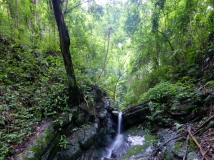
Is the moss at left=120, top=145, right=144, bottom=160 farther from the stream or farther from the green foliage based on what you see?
the green foliage

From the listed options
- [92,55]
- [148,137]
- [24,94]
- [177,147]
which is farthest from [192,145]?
[92,55]

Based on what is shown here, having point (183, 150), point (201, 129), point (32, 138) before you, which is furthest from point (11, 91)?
point (201, 129)

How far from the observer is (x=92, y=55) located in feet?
36.8

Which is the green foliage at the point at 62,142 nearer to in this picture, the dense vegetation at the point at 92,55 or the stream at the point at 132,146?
the dense vegetation at the point at 92,55

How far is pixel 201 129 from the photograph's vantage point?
3588mm

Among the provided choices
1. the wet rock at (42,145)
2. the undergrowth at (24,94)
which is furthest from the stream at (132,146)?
the undergrowth at (24,94)

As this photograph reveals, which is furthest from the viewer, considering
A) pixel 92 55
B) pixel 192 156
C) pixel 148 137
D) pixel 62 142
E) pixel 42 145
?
pixel 92 55

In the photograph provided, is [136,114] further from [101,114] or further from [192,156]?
[192,156]

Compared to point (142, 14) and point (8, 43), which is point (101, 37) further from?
point (8, 43)

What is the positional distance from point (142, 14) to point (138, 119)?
23.0ft

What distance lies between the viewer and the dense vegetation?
15.0ft

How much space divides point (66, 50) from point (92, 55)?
624cm

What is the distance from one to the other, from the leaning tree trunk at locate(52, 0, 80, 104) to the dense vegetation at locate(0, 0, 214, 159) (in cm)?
39

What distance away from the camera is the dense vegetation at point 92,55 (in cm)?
458
